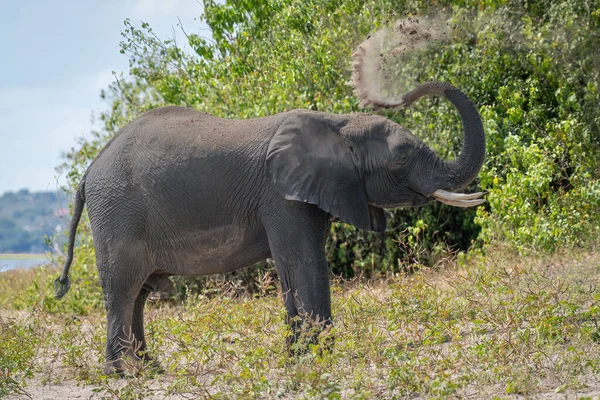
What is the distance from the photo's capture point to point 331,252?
1323 centimetres

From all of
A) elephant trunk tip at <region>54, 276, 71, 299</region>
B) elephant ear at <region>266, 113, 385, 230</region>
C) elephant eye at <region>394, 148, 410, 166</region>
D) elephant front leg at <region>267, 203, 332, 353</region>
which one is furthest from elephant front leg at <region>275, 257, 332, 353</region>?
elephant trunk tip at <region>54, 276, 71, 299</region>

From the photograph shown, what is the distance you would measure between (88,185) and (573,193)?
6.43 meters

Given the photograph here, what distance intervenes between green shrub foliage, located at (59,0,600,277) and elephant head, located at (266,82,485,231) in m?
3.47

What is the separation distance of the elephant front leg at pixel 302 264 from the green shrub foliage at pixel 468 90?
364cm

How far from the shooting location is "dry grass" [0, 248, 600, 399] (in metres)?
5.80

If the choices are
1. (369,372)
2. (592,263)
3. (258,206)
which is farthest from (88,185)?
(592,263)

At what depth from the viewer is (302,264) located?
675cm

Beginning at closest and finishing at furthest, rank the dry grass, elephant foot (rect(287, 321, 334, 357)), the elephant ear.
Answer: the dry grass < elephant foot (rect(287, 321, 334, 357)) < the elephant ear

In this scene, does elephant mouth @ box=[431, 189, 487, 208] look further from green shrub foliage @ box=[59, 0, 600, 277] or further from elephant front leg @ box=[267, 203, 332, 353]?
green shrub foliage @ box=[59, 0, 600, 277]

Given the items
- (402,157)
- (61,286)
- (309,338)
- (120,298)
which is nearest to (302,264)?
(309,338)

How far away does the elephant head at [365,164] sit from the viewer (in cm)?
679

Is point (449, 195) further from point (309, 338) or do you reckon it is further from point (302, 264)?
point (309, 338)

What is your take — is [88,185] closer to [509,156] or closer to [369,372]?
[369,372]

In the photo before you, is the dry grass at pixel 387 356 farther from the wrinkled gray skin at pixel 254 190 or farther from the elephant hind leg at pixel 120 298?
the wrinkled gray skin at pixel 254 190
